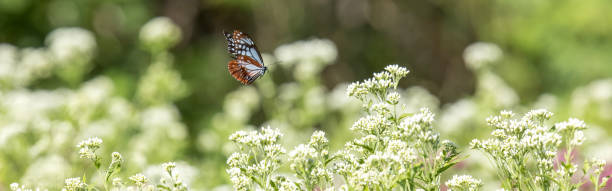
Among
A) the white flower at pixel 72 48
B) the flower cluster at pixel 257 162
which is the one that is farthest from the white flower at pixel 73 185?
the white flower at pixel 72 48

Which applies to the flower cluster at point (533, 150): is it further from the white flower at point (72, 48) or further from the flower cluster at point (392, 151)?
the white flower at point (72, 48)

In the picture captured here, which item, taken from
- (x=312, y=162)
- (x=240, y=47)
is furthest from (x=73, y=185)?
(x=240, y=47)

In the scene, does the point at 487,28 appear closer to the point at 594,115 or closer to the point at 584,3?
the point at 584,3

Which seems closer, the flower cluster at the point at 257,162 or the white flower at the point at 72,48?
the flower cluster at the point at 257,162

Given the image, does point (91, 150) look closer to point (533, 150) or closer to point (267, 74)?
point (533, 150)

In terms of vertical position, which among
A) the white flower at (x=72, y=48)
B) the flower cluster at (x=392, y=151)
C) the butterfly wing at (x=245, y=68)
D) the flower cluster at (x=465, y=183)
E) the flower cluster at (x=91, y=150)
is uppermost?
the white flower at (x=72, y=48)

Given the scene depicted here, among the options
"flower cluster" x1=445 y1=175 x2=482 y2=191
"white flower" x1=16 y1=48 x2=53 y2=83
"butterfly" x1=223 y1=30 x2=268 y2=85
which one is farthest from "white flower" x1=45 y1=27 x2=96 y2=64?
"flower cluster" x1=445 y1=175 x2=482 y2=191
